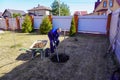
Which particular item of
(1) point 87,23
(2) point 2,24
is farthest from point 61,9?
(1) point 87,23

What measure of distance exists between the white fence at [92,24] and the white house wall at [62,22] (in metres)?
1.15

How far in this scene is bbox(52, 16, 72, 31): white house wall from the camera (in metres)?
13.1

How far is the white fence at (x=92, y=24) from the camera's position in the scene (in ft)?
37.2

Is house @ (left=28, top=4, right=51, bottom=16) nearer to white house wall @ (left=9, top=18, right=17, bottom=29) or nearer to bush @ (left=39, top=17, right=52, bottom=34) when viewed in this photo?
white house wall @ (left=9, top=18, right=17, bottom=29)

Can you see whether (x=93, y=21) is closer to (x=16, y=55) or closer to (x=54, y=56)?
(x=54, y=56)

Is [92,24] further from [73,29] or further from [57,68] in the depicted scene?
[57,68]

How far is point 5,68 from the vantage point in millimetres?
5426

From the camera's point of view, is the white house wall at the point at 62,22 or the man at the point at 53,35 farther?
the white house wall at the point at 62,22

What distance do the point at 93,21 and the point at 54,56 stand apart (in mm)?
6579

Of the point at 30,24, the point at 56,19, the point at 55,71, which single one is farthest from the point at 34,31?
the point at 55,71

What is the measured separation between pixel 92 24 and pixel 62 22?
9.73 ft

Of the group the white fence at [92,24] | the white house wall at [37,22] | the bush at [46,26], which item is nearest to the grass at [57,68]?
the white fence at [92,24]

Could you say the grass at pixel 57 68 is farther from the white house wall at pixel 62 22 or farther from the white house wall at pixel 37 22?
the white house wall at pixel 37 22

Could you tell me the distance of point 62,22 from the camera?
1350 cm
